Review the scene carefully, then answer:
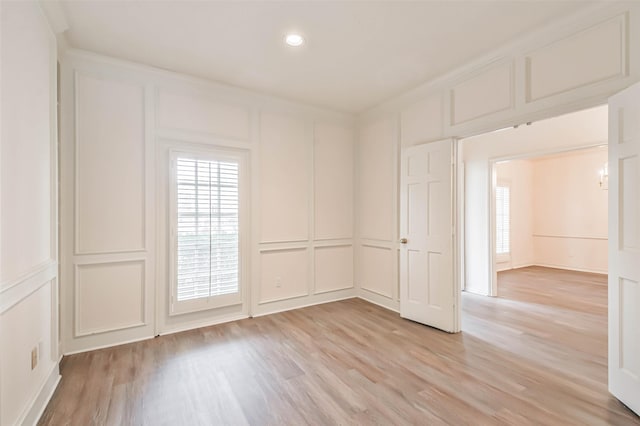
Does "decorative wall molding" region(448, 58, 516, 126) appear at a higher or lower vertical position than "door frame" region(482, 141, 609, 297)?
higher

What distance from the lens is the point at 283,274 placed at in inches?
165

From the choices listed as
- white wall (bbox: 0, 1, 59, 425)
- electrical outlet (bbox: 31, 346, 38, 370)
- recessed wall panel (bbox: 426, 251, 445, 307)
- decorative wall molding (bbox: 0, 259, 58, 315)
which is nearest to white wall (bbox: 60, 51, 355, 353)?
white wall (bbox: 0, 1, 59, 425)

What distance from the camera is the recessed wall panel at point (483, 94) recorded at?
115 inches

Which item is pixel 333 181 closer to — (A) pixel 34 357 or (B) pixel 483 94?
(B) pixel 483 94

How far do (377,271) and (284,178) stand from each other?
77.3 inches

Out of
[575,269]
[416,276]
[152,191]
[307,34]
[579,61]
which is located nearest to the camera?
[579,61]

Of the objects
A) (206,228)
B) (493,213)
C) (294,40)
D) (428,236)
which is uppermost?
(294,40)

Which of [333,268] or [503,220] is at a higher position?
[503,220]

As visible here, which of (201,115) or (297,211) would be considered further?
(297,211)

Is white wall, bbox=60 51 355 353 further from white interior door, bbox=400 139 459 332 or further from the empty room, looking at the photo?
white interior door, bbox=400 139 459 332

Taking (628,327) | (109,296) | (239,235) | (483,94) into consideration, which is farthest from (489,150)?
(109,296)

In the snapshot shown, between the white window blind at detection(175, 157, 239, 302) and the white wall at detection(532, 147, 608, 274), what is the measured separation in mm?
7835

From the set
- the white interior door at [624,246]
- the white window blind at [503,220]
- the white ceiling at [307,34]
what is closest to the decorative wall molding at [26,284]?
the white ceiling at [307,34]

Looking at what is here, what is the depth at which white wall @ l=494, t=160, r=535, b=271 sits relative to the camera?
7.35 metres
